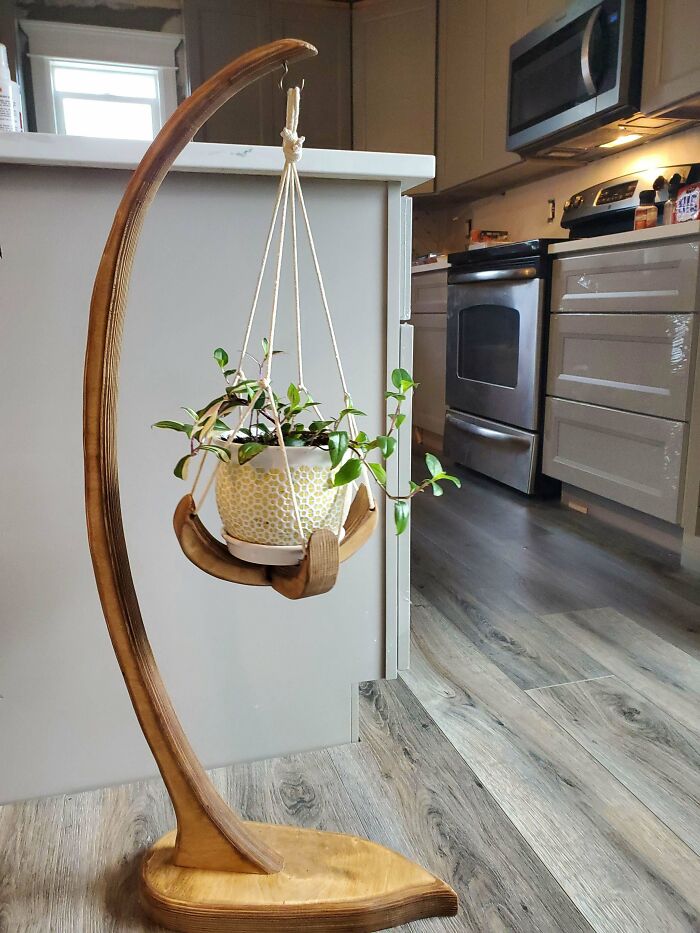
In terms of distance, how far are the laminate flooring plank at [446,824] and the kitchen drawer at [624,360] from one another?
Answer: 133 centimetres

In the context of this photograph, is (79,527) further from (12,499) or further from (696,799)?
(696,799)

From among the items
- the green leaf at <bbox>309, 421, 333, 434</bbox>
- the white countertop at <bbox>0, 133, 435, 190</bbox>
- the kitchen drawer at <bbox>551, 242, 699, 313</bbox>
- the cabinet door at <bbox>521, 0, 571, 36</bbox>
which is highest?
the cabinet door at <bbox>521, 0, 571, 36</bbox>

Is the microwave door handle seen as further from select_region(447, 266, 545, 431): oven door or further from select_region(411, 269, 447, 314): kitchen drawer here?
select_region(411, 269, 447, 314): kitchen drawer

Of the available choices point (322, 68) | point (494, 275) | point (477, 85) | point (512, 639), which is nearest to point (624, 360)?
point (494, 275)

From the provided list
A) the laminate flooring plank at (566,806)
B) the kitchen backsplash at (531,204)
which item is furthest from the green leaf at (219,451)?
the kitchen backsplash at (531,204)

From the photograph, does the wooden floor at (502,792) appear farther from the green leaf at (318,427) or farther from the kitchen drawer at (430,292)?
the kitchen drawer at (430,292)

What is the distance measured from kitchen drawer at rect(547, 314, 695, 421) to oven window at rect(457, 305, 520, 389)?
0.67ft

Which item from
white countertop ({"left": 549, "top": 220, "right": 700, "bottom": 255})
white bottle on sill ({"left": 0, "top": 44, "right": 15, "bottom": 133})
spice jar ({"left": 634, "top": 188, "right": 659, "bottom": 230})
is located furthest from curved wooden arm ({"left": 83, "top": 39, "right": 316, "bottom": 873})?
spice jar ({"left": 634, "top": 188, "right": 659, "bottom": 230})

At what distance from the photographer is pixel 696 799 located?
115 cm

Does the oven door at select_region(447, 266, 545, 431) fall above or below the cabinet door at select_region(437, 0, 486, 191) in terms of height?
below

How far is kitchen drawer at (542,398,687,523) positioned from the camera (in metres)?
2.20

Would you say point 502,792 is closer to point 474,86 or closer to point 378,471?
point 378,471

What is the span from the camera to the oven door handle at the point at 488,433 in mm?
2926

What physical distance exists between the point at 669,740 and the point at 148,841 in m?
0.90
